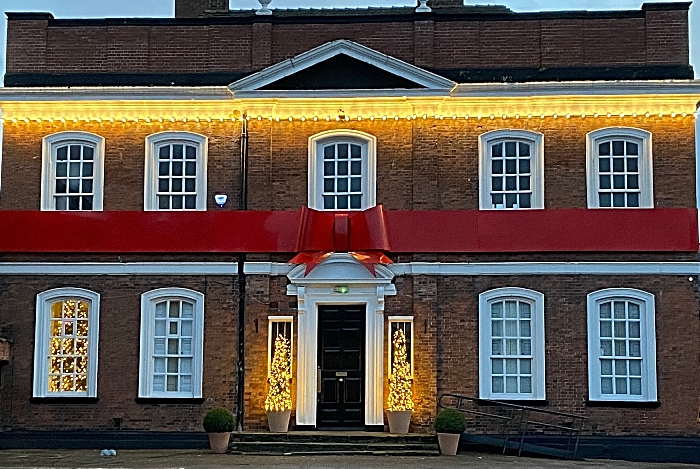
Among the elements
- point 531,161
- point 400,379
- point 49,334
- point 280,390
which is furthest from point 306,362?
point 531,161

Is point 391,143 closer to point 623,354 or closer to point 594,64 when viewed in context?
point 594,64

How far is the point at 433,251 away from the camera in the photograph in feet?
68.8

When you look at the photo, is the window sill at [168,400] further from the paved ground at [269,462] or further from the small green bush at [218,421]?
the paved ground at [269,462]

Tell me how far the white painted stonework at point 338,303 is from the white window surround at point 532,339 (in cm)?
188

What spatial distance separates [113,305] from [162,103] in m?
4.18

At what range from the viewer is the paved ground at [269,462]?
59.3ft

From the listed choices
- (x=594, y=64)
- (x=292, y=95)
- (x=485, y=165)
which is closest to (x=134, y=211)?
(x=292, y=95)

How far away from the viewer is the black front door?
68.9 ft

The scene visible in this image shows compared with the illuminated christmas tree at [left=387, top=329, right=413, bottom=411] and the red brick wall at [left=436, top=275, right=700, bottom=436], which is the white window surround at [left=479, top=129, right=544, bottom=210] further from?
the illuminated christmas tree at [left=387, top=329, right=413, bottom=411]

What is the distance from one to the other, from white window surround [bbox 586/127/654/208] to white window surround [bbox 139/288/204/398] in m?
8.02

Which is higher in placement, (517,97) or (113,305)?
(517,97)

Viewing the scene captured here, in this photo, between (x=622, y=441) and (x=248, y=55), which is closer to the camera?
(x=622, y=441)

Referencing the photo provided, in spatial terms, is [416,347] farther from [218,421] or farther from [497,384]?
[218,421]

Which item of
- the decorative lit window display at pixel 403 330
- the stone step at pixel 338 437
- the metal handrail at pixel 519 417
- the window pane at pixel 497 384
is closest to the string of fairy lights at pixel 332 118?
the decorative lit window display at pixel 403 330
